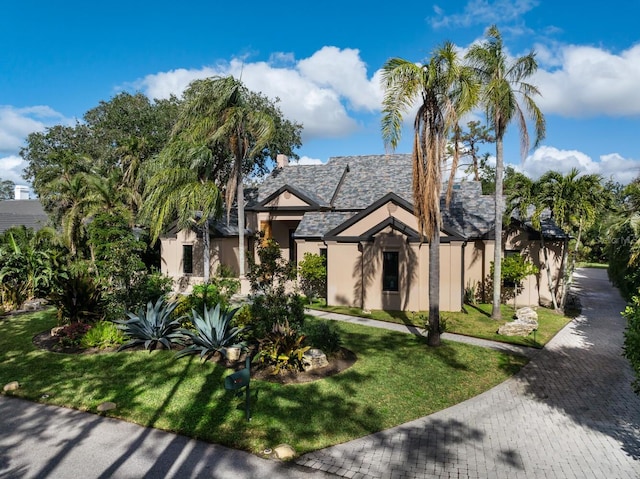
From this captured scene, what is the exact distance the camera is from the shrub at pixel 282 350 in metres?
9.88

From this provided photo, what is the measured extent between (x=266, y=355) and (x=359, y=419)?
322 cm

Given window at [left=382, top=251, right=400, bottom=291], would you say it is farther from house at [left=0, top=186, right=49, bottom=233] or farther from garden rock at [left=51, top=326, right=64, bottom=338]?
house at [left=0, top=186, right=49, bottom=233]

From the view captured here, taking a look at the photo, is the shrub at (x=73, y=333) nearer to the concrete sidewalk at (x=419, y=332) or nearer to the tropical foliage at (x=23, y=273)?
the tropical foliage at (x=23, y=273)

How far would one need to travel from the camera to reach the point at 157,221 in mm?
21406

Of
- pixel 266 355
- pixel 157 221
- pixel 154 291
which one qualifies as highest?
pixel 157 221

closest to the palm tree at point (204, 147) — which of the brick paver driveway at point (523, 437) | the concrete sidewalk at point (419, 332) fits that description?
the concrete sidewalk at point (419, 332)

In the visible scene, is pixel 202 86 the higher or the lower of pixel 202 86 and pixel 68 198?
the higher

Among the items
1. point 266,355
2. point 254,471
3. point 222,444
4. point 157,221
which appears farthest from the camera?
point 157,221

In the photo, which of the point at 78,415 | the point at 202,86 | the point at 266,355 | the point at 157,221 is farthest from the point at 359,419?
the point at 202,86

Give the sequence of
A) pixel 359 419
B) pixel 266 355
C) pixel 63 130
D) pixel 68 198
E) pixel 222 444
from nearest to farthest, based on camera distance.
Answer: pixel 222 444 < pixel 359 419 < pixel 266 355 < pixel 68 198 < pixel 63 130

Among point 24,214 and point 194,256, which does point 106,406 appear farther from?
point 24,214

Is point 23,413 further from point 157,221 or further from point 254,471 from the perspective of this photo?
point 157,221

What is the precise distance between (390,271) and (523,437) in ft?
36.2

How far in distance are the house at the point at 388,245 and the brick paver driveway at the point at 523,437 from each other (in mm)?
7233
